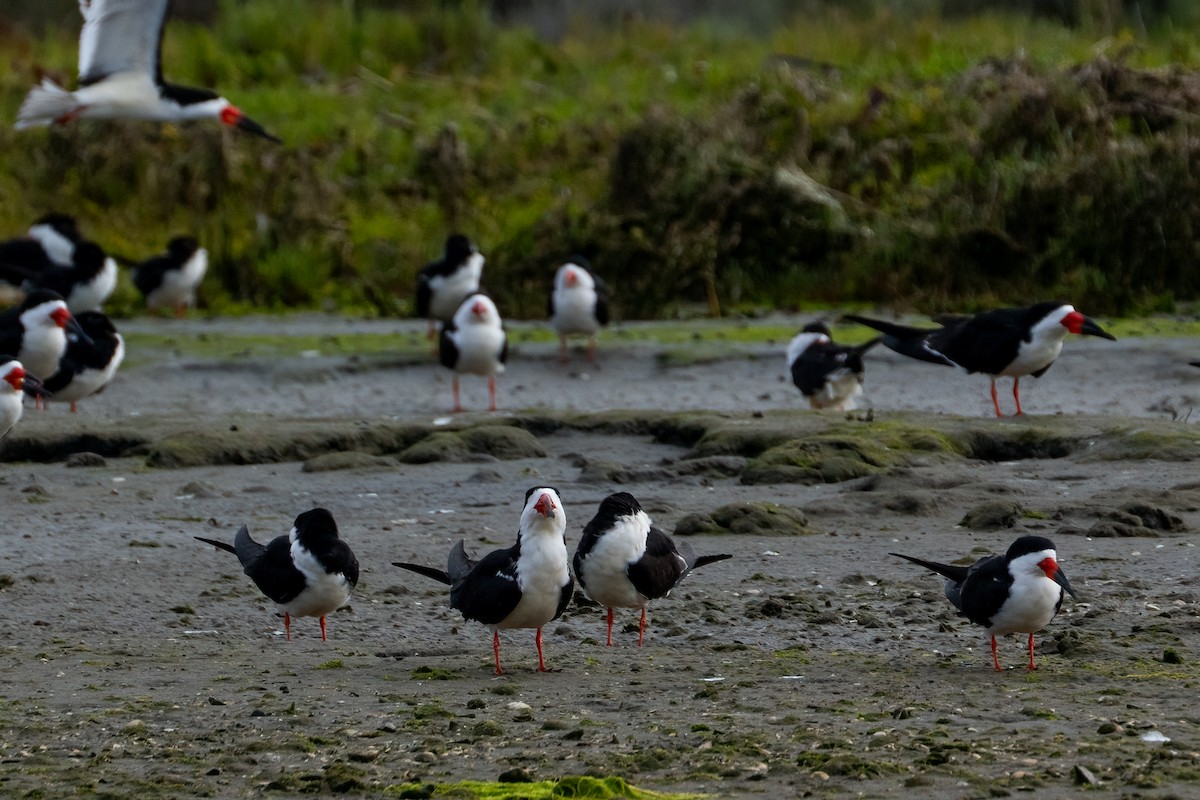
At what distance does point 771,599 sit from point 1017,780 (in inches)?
99.4

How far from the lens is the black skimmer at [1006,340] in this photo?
12.0 meters

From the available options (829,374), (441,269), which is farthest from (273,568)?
(441,269)

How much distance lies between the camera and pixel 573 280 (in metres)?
14.9

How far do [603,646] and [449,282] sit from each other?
29.8 feet

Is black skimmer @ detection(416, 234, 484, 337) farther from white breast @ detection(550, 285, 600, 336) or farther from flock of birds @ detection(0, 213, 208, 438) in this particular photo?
flock of birds @ detection(0, 213, 208, 438)

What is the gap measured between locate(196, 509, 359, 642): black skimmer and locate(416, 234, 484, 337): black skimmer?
849 cm

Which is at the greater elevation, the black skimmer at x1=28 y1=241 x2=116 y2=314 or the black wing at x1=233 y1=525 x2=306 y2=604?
the black skimmer at x1=28 y1=241 x2=116 y2=314

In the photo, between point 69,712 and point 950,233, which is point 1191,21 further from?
point 69,712

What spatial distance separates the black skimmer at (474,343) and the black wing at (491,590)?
20.8 ft

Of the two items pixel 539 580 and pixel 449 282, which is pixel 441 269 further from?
pixel 539 580

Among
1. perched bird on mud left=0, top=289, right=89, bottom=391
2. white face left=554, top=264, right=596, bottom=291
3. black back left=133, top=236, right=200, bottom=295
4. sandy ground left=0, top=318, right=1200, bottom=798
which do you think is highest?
black back left=133, top=236, right=200, bottom=295

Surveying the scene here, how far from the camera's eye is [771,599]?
290 inches

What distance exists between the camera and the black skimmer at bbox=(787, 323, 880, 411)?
1202 cm

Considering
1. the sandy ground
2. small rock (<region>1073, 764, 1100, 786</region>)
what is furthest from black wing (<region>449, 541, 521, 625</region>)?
small rock (<region>1073, 764, 1100, 786</region>)
